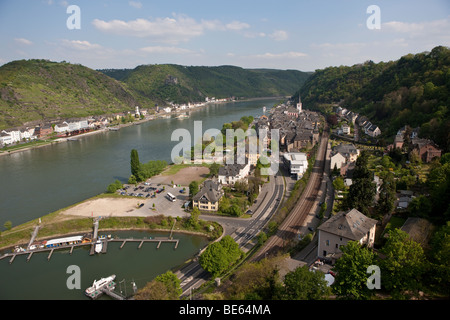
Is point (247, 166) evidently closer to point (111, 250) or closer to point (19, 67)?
point (111, 250)

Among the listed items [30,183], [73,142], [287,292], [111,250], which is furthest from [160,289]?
[73,142]

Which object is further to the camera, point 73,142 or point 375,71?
point 375,71

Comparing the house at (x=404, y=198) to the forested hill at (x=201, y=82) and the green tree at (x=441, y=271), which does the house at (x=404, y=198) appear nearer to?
the green tree at (x=441, y=271)

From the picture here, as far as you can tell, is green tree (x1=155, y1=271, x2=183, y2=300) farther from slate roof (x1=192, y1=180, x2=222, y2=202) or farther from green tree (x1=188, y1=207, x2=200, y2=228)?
slate roof (x1=192, y1=180, x2=222, y2=202)

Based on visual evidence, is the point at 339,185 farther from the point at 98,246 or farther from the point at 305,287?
the point at 98,246
